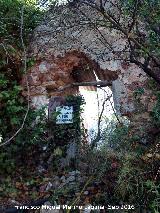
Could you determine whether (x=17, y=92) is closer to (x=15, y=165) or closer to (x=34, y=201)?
(x=15, y=165)

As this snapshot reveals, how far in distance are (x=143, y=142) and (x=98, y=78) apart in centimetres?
220

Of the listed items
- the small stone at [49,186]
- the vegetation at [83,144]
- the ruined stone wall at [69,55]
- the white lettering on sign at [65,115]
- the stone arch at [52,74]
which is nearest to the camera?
the vegetation at [83,144]

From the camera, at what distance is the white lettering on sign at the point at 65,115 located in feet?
21.9

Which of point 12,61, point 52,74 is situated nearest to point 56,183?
point 52,74

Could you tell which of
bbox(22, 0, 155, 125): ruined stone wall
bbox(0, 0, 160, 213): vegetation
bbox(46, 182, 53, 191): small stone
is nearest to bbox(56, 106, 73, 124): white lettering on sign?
bbox(0, 0, 160, 213): vegetation

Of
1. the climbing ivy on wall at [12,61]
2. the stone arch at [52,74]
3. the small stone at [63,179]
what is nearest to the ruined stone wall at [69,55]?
the stone arch at [52,74]

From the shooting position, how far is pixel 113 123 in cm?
650

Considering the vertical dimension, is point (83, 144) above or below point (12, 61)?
below

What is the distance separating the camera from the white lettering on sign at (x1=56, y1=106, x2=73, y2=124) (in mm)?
6664

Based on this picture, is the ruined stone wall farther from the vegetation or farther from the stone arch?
the vegetation

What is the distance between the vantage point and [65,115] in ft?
21.9

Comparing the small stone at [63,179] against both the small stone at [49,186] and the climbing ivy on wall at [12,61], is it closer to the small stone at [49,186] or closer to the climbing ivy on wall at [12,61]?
the small stone at [49,186]

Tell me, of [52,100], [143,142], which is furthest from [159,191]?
[52,100]

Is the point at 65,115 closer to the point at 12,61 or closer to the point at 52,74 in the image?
the point at 52,74
